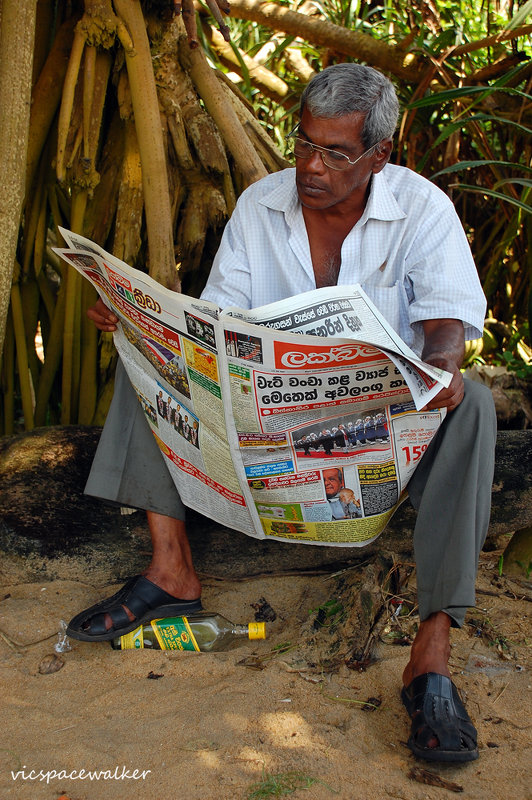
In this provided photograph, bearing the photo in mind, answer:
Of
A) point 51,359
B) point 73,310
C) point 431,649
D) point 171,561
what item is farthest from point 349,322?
point 51,359

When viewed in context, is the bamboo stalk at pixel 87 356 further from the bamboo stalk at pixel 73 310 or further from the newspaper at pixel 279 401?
the newspaper at pixel 279 401

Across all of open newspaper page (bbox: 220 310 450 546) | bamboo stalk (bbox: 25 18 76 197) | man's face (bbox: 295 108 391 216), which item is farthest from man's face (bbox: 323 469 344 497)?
bamboo stalk (bbox: 25 18 76 197)

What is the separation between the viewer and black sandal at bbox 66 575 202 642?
5.22 feet

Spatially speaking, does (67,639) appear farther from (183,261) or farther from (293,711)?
(183,261)

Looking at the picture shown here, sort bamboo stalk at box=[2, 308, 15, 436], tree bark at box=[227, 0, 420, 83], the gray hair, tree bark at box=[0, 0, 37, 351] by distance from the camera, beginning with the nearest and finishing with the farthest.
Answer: the gray hair, tree bark at box=[0, 0, 37, 351], bamboo stalk at box=[2, 308, 15, 436], tree bark at box=[227, 0, 420, 83]

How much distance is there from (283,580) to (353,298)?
36.4 inches

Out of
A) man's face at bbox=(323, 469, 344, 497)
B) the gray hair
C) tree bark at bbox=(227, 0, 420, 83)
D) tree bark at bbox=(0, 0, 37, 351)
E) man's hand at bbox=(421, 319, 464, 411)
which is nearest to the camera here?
man's hand at bbox=(421, 319, 464, 411)

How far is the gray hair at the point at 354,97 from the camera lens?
1.62 m

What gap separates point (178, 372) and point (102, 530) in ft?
2.21

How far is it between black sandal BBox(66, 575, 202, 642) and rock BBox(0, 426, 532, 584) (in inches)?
11.3

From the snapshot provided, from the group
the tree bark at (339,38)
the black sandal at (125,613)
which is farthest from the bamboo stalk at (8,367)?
the tree bark at (339,38)

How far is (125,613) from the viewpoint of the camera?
1.62 metres

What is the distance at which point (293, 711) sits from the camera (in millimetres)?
1399

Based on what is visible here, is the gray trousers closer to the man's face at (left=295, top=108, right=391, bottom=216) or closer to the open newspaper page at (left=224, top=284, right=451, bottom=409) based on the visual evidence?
the open newspaper page at (left=224, top=284, right=451, bottom=409)
